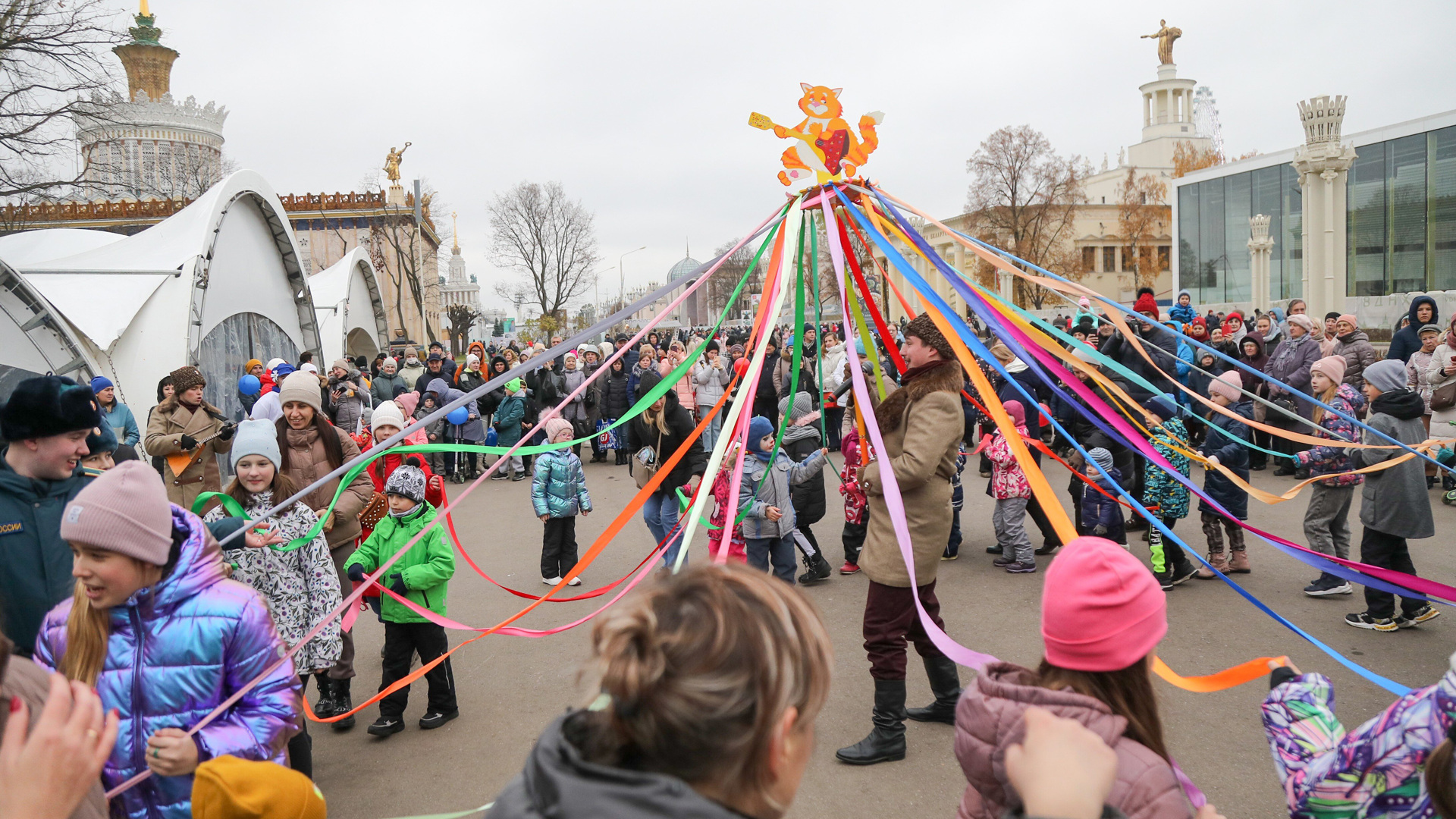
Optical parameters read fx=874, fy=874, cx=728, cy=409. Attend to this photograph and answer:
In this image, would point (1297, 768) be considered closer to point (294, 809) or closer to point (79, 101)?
point (294, 809)

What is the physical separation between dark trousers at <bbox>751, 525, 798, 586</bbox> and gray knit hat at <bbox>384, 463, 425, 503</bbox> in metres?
2.46

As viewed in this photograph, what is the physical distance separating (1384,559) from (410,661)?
557cm

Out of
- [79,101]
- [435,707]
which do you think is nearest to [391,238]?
[79,101]

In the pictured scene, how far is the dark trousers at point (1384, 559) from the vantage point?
511 centimetres

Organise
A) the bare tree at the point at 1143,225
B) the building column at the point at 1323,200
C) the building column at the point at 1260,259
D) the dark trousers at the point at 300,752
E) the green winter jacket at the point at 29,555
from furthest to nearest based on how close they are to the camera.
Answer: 1. the bare tree at the point at 1143,225
2. the building column at the point at 1260,259
3. the building column at the point at 1323,200
4. the dark trousers at the point at 300,752
5. the green winter jacket at the point at 29,555

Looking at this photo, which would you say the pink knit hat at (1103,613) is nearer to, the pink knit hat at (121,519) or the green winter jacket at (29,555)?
the pink knit hat at (121,519)

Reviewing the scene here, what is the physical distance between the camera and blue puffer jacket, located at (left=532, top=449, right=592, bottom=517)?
700 centimetres

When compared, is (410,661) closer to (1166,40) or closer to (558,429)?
(558,429)

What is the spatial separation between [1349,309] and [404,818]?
30209 millimetres

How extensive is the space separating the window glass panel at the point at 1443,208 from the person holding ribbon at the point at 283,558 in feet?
93.7

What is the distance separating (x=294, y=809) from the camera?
6.34 ft

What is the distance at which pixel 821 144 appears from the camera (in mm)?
4184

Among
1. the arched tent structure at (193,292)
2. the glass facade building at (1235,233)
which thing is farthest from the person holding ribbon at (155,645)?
the glass facade building at (1235,233)

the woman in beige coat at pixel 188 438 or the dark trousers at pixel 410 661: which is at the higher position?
the woman in beige coat at pixel 188 438
